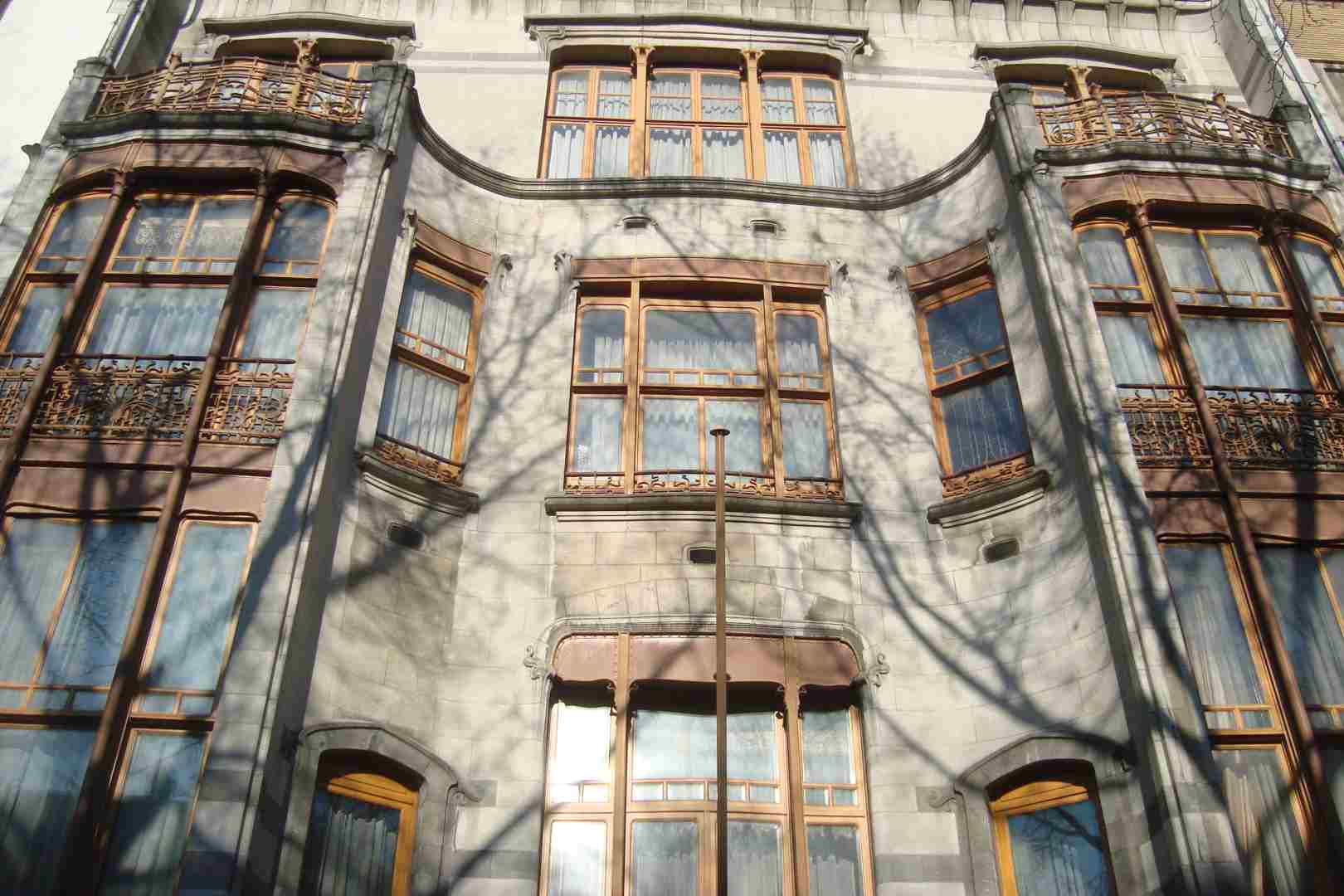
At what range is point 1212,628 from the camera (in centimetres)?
938


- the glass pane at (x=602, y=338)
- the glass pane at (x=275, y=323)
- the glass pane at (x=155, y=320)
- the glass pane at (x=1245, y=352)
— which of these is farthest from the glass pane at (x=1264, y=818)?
the glass pane at (x=155, y=320)

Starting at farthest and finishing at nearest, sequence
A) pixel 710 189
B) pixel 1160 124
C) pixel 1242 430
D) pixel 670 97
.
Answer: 1. pixel 670 97
2. pixel 710 189
3. pixel 1160 124
4. pixel 1242 430

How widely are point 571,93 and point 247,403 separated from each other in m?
7.81

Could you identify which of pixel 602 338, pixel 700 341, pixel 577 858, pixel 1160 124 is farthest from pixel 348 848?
pixel 1160 124

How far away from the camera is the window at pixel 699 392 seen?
454 inches

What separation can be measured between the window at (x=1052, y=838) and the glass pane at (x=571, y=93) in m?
10.8

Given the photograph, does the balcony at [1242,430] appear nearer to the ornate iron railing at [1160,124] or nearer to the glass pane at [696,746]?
the ornate iron railing at [1160,124]

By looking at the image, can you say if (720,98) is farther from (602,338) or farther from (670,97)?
(602,338)

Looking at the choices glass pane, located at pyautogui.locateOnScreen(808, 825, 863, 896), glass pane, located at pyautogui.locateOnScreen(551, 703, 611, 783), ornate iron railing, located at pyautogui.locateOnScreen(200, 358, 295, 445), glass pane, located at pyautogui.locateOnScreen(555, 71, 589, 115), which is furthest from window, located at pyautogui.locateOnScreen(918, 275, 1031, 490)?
ornate iron railing, located at pyautogui.locateOnScreen(200, 358, 295, 445)

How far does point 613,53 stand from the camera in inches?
636

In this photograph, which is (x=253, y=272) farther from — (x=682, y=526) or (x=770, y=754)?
(x=770, y=754)

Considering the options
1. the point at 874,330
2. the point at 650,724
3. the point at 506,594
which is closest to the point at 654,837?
the point at 650,724

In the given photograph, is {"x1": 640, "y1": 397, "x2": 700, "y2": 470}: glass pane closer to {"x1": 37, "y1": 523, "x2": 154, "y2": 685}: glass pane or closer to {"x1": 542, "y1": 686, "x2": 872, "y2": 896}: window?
{"x1": 542, "y1": 686, "x2": 872, "y2": 896}: window

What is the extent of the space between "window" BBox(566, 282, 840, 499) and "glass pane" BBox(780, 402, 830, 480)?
1 centimetres
